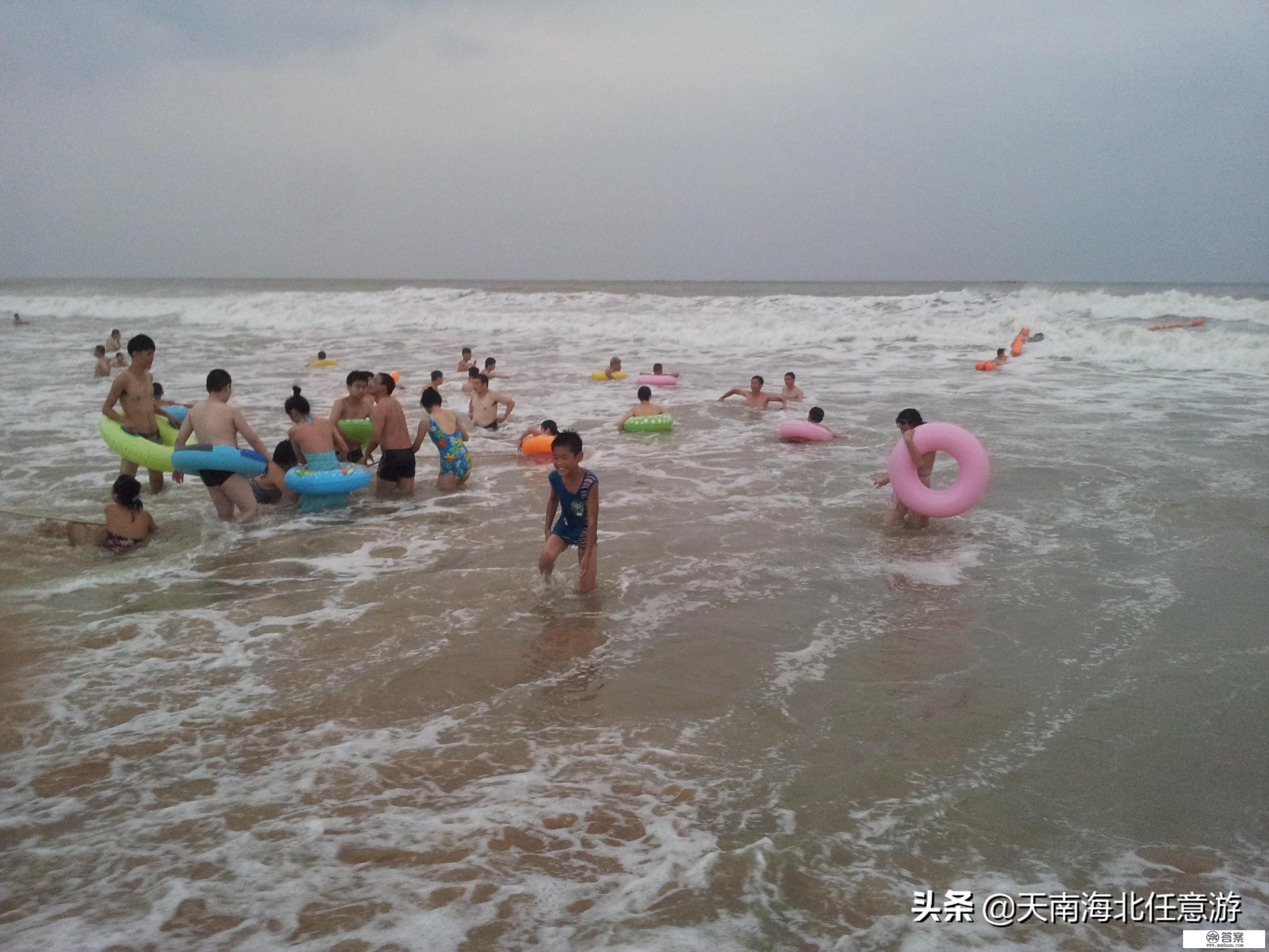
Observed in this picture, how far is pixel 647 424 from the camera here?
11172mm

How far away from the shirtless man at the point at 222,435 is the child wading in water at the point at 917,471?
5.22 metres

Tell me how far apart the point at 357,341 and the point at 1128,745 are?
23213mm

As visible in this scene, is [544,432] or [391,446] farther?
[544,432]

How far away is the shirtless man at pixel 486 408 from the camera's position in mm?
11625

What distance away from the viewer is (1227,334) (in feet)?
67.7

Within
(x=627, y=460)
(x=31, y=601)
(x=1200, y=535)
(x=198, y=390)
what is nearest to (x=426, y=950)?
(x=31, y=601)

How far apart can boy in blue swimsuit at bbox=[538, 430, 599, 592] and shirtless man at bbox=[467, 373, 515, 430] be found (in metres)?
6.05

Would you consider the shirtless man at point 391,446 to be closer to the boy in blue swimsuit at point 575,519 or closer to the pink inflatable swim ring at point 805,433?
the boy in blue swimsuit at point 575,519

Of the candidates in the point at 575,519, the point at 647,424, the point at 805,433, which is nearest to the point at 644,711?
the point at 575,519

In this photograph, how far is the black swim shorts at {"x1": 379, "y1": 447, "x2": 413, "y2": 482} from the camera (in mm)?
8203

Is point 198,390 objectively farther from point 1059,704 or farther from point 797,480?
point 1059,704

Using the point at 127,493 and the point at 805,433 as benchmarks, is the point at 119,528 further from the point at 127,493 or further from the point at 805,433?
the point at 805,433

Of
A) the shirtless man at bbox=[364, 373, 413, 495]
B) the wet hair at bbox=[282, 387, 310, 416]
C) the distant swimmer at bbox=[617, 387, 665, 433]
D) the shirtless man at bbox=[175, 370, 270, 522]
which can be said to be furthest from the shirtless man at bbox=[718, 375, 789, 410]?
the shirtless man at bbox=[175, 370, 270, 522]

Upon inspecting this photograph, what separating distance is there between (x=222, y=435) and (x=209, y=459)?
0.24 meters
